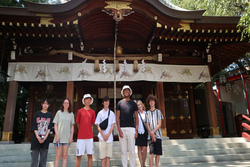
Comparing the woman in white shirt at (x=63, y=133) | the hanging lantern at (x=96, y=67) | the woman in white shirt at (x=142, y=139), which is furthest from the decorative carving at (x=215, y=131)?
the woman in white shirt at (x=63, y=133)

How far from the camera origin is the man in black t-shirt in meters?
3.51

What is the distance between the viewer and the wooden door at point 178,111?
9.05 meters

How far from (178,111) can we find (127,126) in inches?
249

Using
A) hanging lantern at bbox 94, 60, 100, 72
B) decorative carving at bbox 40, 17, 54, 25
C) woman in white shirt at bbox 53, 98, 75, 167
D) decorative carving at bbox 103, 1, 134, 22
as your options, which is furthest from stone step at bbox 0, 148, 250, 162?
decorative carving at bbox 103, 1, 134, 22

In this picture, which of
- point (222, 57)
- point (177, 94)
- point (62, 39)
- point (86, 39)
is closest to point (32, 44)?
point (62, 39)

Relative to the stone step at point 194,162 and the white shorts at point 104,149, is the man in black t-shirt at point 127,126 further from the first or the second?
the stone step at point 194,162

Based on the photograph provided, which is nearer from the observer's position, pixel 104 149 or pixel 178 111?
pixel 104 149

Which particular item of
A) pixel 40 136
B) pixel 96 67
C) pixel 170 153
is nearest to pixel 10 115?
pixel 96 67

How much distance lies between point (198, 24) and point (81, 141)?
5601mm

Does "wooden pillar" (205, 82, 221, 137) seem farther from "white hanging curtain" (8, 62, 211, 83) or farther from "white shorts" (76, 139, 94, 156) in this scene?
"white shorts" (76, 139, 94, 156)

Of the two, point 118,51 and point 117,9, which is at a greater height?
point 117,9

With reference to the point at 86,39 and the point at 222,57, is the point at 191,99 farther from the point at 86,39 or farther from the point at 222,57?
the point at 86,39

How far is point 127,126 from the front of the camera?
3.57 meters

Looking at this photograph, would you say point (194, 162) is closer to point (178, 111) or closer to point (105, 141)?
point (105, 141)
